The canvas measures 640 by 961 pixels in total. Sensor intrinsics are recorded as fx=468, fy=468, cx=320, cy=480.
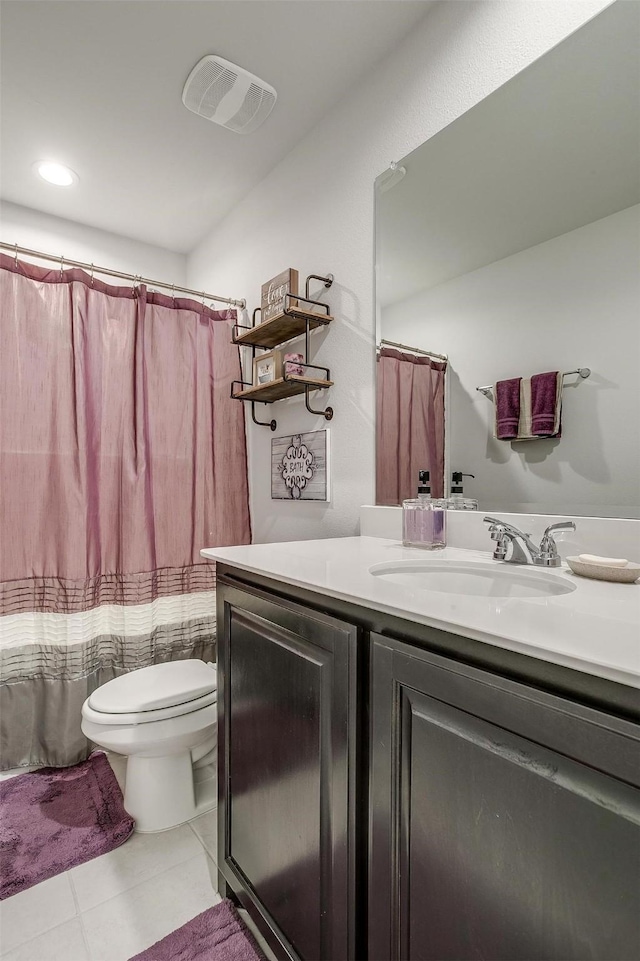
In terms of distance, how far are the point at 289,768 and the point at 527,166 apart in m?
1.49

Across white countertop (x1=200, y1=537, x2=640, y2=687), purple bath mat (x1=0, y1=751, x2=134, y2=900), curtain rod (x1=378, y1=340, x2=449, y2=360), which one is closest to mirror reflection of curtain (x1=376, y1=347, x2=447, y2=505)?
curtain rod (x1=378, y1=340, x2=449, y2=360)

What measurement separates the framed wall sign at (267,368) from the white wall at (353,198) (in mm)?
149

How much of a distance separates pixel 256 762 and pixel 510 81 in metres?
1.76

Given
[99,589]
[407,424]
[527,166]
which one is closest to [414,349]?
[407,424]

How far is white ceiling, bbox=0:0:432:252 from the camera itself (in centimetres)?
140

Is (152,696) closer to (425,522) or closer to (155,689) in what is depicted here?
(155,689)

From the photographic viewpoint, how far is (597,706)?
497 mm

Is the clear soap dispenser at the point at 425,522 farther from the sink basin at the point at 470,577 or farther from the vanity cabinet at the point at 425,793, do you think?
the vanity cabinet at the point at 425,793

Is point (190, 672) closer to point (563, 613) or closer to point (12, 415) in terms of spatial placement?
point (12, 415)

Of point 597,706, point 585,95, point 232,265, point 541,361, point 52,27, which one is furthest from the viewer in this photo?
point 232,265

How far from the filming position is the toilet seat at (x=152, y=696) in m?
1.45

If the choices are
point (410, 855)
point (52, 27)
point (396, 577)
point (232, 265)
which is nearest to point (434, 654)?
point (410, 855)

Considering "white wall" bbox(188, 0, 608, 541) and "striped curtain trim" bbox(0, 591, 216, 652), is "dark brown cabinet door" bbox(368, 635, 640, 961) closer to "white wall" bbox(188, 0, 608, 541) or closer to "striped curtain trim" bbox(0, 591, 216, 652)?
"white wall" bbox(188, 0, 608, 541)

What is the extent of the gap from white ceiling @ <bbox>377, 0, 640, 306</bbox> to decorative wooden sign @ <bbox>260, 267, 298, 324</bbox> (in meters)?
0.41
